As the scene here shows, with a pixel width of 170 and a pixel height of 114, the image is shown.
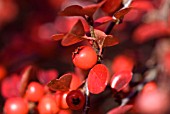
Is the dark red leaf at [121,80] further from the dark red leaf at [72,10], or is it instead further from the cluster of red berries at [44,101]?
the dark red leaf at [72,10]

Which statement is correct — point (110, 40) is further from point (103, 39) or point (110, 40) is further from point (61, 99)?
point (61, 99)

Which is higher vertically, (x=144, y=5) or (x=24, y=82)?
(x=144, y=5)

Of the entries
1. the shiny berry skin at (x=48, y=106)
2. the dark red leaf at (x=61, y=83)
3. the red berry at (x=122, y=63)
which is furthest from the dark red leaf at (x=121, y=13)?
the red berry at (x=122, y=63)

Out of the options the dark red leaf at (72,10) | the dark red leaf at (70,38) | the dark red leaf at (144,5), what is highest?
the dark red leaf at (144,5)

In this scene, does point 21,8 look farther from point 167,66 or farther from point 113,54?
point 167,66

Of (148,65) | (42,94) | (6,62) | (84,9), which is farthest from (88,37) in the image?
(6,62)

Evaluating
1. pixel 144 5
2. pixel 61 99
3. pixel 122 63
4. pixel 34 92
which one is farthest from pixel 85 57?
pixel 144 5

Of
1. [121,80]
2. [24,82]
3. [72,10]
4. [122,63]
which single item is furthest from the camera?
[122,63]
